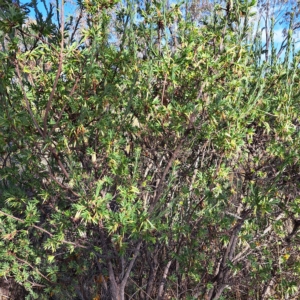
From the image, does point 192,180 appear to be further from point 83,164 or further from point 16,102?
point 16,102

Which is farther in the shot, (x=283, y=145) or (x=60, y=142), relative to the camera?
(x=283, y=145)

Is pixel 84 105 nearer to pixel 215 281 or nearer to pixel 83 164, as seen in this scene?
pixel 83 164

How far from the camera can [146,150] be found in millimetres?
3090

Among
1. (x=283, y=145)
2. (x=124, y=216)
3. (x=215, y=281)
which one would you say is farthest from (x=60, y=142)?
(x=215, y=281)

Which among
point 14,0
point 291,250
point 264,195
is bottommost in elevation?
point 291,250

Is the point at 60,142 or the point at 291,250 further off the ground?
the point at 60,142

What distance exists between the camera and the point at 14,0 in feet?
7.59

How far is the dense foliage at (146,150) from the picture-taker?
2.51m

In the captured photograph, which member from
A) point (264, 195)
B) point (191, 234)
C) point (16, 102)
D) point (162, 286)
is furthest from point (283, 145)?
point (16, 102)

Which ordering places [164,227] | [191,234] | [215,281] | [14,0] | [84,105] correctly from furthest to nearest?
1. [215,281]
2. [191,234]
3. [164,227]
4. [84,105]
5. [14,0]

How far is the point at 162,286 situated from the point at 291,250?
3.93 feet

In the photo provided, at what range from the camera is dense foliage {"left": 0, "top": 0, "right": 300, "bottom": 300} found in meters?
2.51

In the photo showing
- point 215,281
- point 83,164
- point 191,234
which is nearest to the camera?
point 83,164

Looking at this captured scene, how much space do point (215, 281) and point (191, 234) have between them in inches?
23.3
